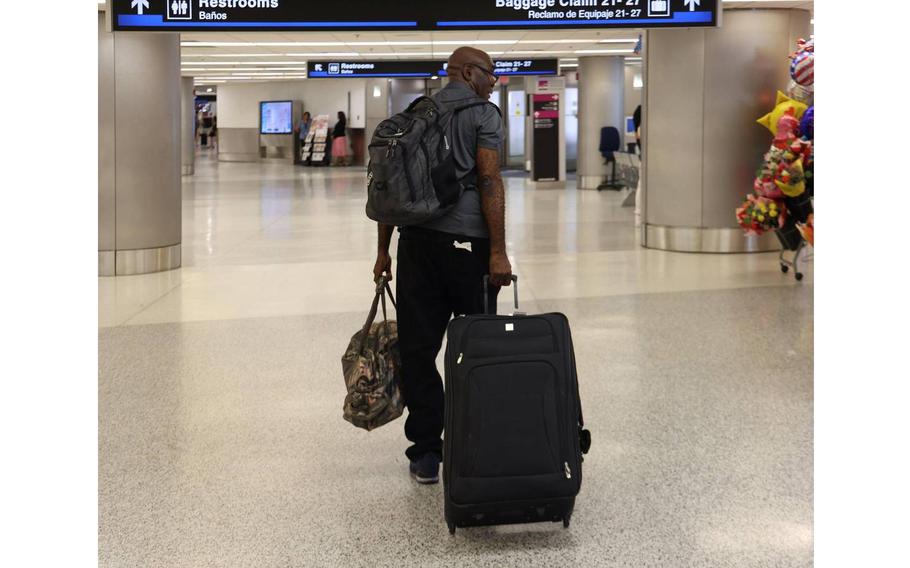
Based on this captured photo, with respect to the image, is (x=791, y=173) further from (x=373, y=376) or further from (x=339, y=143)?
(x=339, y=143)

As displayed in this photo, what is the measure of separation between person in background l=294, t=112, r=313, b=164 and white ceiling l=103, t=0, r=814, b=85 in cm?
1234

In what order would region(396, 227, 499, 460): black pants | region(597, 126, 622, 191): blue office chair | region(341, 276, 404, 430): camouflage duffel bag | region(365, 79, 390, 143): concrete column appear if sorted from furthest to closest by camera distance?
region(365, 79, 390, 143): concrete column < region(597, 126, 622, 191): blue office chair < region(341, 276, 404, 430): camouflage duffel bag < region(396, 227, 499, 460): black pants

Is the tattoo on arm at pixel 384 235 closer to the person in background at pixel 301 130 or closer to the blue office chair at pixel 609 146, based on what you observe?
the blue office chair at pixel 609 146

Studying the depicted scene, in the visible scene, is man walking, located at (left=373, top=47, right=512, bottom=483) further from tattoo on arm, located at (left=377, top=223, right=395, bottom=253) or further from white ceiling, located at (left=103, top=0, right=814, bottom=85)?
white ceiling, located at (left=103, top=0, right=814, bottom=85)

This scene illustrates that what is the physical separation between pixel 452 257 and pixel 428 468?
2.73ft

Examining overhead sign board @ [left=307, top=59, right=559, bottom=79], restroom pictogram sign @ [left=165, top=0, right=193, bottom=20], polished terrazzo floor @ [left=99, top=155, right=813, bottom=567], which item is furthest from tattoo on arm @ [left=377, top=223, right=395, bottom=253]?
overhead sign board @ [left=307, top=59, right=559, bottom=79]

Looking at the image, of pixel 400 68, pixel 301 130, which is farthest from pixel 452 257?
pixel 301 130

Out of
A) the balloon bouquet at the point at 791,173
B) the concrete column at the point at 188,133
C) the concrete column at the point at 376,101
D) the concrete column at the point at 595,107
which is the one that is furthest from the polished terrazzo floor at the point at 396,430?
the concrete column at the point at 376,101

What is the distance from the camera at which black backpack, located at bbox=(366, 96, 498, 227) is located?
12.1 feet

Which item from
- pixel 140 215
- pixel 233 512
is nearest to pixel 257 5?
pixel 140 215
